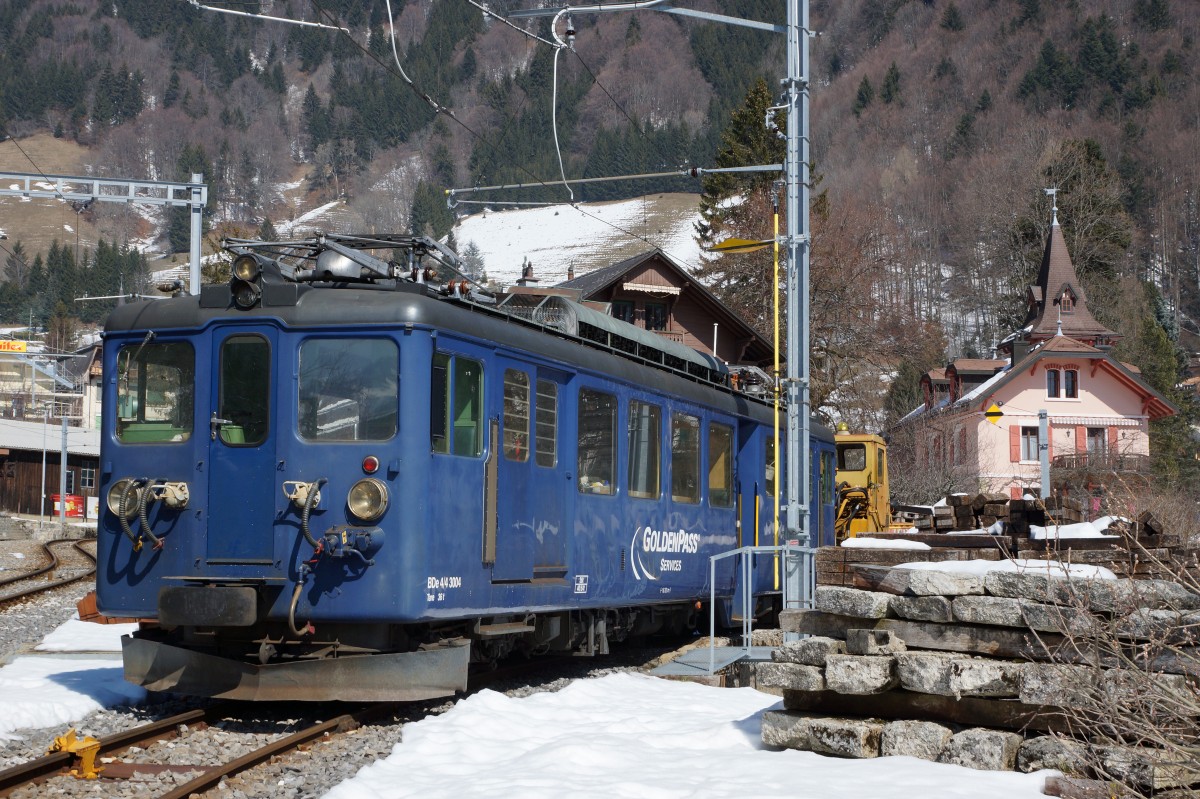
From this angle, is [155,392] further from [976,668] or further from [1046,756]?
[1046,756]

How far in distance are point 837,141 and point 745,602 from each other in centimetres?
12790

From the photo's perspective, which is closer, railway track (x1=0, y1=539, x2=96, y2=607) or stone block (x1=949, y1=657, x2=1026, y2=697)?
stone block (x1=949, y1=657, x2=1026, y2=697)

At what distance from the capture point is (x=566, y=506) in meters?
11.3

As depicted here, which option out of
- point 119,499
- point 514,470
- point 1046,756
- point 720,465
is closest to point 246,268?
point 119,499

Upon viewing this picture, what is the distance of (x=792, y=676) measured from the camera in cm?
816

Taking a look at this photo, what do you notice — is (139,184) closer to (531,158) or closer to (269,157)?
(531,158)

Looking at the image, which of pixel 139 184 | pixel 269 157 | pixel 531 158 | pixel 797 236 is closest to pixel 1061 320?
pixel 139 184

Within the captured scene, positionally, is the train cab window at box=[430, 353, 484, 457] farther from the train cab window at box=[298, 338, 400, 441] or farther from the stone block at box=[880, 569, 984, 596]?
the stone block at box=[880, 569, 984, 596]

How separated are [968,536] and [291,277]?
6114 mm

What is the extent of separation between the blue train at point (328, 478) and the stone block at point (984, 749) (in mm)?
3434

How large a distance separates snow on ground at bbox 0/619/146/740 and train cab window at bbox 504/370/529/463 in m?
3.32

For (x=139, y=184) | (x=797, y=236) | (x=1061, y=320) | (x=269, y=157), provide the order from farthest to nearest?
1. (x=269, y=157)
2. (x=1061, y=320)
3. (x=139, y=184)
4. (x=797, y=236)

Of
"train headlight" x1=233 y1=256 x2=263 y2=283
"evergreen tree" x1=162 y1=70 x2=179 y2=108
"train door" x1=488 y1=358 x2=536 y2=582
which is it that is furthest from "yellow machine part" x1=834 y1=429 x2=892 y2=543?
"evergreen tree" x1=162 y1=70 x2=179 y2=108

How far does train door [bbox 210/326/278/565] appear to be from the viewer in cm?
939
